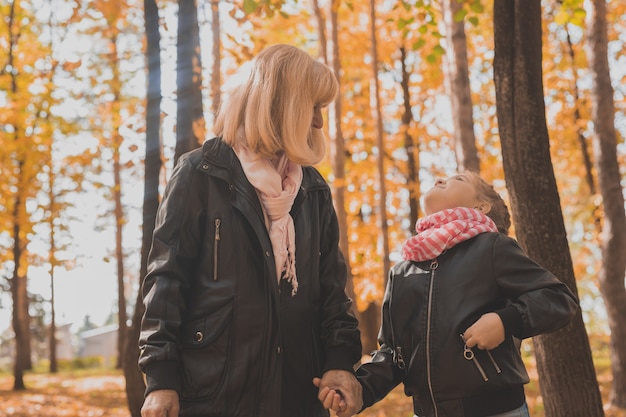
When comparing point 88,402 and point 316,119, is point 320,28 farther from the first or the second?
point 316,119

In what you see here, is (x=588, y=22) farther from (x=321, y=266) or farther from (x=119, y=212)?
(x=119, y=212)

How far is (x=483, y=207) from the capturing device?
2898 mm

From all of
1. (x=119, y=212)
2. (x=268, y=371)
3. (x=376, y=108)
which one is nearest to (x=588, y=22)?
(x=376, y=108)

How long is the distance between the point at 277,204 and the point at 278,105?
373mm

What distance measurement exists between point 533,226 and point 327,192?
1.83m

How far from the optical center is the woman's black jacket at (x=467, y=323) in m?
2.52

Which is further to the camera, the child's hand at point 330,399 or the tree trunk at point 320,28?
the tree trunk at point 320,28

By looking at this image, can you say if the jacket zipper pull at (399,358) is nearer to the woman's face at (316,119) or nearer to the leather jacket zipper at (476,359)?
the leather jacket zipper at (476,359)

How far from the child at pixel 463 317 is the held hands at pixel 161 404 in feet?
1.71

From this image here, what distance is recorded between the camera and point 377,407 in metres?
9.84

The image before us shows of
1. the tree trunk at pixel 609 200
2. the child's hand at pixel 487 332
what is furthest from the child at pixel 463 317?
the tree trunk at pixel 609 200

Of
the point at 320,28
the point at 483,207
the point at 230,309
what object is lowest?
the point at 230,309

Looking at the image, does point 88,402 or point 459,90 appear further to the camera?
point 88,402

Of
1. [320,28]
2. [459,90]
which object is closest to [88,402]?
[320,28]
